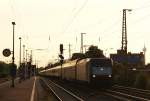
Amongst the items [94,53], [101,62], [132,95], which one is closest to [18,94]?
[101,62]

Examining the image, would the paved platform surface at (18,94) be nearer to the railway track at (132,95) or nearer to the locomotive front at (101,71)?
the locomotive front at (101,71)

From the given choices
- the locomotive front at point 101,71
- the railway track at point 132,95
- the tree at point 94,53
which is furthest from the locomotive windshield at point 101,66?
the tree at point 94,53

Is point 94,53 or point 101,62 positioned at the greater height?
point 94,53

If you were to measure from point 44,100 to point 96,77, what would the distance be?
36.7 feet

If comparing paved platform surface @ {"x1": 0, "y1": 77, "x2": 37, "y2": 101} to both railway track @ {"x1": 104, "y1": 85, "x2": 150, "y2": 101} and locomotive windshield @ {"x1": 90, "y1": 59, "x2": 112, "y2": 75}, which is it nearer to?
locomotive windshield @ {"x1": 90, "y1": 59, "x2": 112, "y2": 75}

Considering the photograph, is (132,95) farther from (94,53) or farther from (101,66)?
(94,53)

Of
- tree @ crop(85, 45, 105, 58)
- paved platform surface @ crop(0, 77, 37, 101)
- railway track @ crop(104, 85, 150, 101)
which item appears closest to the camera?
railway track @ crop(104, 85, 150, 101)

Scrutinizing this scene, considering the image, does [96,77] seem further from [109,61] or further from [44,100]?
[44,100]

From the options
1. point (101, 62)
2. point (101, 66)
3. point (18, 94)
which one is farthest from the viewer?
point (101, 62)

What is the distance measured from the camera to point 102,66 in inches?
1702

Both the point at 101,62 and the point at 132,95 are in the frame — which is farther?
the point at 101,62

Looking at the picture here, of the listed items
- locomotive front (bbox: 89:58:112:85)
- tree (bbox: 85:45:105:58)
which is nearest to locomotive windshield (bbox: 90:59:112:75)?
locomotive front (bbox: 89:58:112:85)

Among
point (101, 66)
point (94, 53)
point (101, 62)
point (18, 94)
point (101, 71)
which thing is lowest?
point (18, 94)

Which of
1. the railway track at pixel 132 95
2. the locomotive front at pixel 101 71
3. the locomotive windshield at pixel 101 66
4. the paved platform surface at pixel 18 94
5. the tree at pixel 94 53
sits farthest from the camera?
the tree at pixel 94 53
